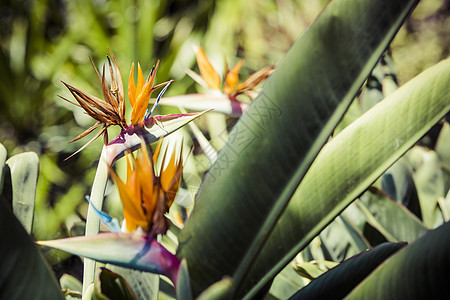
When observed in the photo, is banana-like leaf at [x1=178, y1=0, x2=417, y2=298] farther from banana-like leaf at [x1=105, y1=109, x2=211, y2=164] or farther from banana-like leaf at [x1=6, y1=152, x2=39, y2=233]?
banana-like leaf at [x1=6, y1=152, x2=39, y2=233]

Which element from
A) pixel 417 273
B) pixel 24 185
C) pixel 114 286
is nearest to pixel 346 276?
pixel 417 273

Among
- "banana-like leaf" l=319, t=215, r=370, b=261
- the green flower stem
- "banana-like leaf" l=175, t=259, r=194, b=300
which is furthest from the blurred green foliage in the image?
"banana-like leaf" l=175, t=259, r=194, b=300

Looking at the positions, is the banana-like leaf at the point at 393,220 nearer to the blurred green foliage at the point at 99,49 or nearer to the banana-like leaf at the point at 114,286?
the banana-like leaf at the point at 114,286

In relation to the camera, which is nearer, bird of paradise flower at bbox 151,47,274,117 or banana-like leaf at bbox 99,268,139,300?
banana-like leaf at bbox 99,268,139,300

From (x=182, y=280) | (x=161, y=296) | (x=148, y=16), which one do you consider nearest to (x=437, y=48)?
(x=148, y=16)

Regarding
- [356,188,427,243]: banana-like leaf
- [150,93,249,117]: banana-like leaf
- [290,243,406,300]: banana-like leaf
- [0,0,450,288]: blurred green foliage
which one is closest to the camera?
[290,243,406,300]: banana-like leaf

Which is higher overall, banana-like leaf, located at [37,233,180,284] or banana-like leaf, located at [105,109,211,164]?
banana-like leaf, located at [105,109,211,164]

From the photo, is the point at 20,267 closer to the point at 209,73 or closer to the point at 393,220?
the point at 209,73
